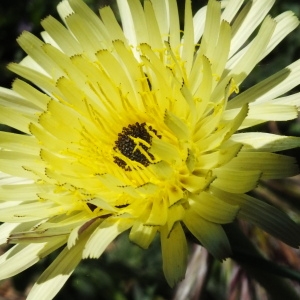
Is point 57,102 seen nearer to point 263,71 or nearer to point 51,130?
point 51,130

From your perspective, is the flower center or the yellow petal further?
the flower center

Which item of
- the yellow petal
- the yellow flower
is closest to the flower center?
the yellow flower

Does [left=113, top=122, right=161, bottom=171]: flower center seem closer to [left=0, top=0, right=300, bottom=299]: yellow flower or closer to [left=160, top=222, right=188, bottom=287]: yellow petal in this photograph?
[left=0, top=0, right=300, bottom=299]: yellow flower

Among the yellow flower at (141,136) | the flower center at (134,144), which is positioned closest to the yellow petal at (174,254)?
the yellow flower at (141,136)

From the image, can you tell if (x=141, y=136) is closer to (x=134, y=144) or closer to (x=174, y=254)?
(x=134, y=144)

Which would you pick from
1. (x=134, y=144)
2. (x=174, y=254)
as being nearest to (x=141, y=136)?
(x=134, y=144)

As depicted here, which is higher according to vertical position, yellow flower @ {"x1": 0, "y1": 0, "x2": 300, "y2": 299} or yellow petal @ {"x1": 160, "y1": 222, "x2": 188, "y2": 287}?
yellow flower @ {"x1": 0, "y1": 0, "x2": 300, "y2": 299}

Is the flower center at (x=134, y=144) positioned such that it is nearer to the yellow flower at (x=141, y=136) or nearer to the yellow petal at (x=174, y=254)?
the yellow flower at (x=141, y=136)
